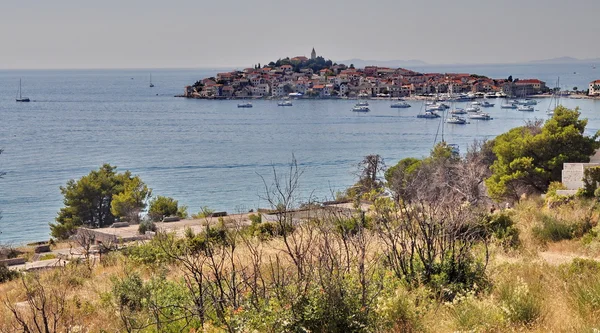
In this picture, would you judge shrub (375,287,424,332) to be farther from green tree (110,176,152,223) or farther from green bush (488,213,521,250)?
green tree (110,176,152,223)

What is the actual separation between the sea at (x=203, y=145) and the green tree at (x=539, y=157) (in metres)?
4.65

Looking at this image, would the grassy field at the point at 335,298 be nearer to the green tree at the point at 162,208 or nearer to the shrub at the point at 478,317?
the shrub at the point at 478,317

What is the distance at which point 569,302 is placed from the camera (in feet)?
17.3

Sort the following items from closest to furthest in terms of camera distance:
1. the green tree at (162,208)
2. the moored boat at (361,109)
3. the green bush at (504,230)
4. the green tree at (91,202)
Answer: the green bush at (504,230) < the green tree at (162,208) < the green tree at (91,202) < the moored boat at (361,109)

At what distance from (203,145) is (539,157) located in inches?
1507

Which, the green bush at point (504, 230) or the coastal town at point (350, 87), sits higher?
the coastal town at point (350, 87)

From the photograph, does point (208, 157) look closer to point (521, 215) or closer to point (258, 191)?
point (258, 191)

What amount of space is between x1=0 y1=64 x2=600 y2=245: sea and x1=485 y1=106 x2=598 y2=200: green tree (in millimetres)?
4652

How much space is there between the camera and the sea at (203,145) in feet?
119

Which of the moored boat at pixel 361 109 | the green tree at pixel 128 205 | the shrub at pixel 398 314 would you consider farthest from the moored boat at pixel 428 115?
the shrub at pixel 398 314

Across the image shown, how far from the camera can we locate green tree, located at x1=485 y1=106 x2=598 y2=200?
19172mm

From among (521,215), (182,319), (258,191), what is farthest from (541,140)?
(258,191)

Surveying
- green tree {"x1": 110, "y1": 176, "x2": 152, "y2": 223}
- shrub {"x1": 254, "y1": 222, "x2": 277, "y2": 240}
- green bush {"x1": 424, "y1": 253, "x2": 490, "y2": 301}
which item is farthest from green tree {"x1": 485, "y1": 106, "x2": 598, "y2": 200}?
green bush {"x1": 424, "y1": 253, "x2": 490, "y2": 301}

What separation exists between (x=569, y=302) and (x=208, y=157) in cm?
4440
